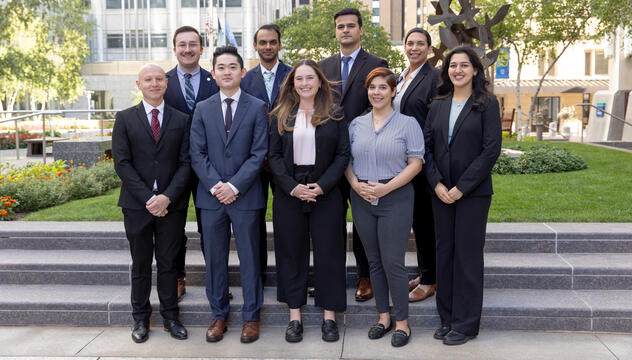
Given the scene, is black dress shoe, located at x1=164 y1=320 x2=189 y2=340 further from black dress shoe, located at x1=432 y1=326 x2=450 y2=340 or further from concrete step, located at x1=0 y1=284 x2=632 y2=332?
black dress shoe, located at x1=432 y1=326 x2=450 y2=340

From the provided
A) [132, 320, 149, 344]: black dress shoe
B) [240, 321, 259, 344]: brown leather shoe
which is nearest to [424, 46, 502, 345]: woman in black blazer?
[240, 321, 259, 344]: brown leather shoe

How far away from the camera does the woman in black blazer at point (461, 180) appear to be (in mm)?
4703

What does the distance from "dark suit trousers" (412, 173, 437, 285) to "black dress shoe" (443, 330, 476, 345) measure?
71 centimetres

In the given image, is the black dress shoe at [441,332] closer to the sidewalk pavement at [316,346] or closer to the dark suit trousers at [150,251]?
the sidewalk pavement at [316,346]

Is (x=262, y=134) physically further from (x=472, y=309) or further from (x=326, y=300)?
(x=472, y=309)

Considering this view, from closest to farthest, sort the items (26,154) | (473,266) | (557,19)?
1. (473,266)
2. (26,154)
3. (557,19)

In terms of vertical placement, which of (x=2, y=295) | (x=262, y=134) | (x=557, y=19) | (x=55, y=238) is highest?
(x=557, y=19)

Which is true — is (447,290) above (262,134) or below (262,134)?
below

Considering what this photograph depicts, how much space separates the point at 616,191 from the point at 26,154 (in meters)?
18.0

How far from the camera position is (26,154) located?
19.3 meters

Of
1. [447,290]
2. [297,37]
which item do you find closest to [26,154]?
[297,37]

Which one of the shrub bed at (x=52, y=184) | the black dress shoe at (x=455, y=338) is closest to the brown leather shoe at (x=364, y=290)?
the black dress shoe at (x=455, y=338)

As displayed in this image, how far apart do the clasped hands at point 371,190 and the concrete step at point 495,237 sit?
177cm

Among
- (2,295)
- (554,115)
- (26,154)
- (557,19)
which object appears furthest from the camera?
(554,115)
